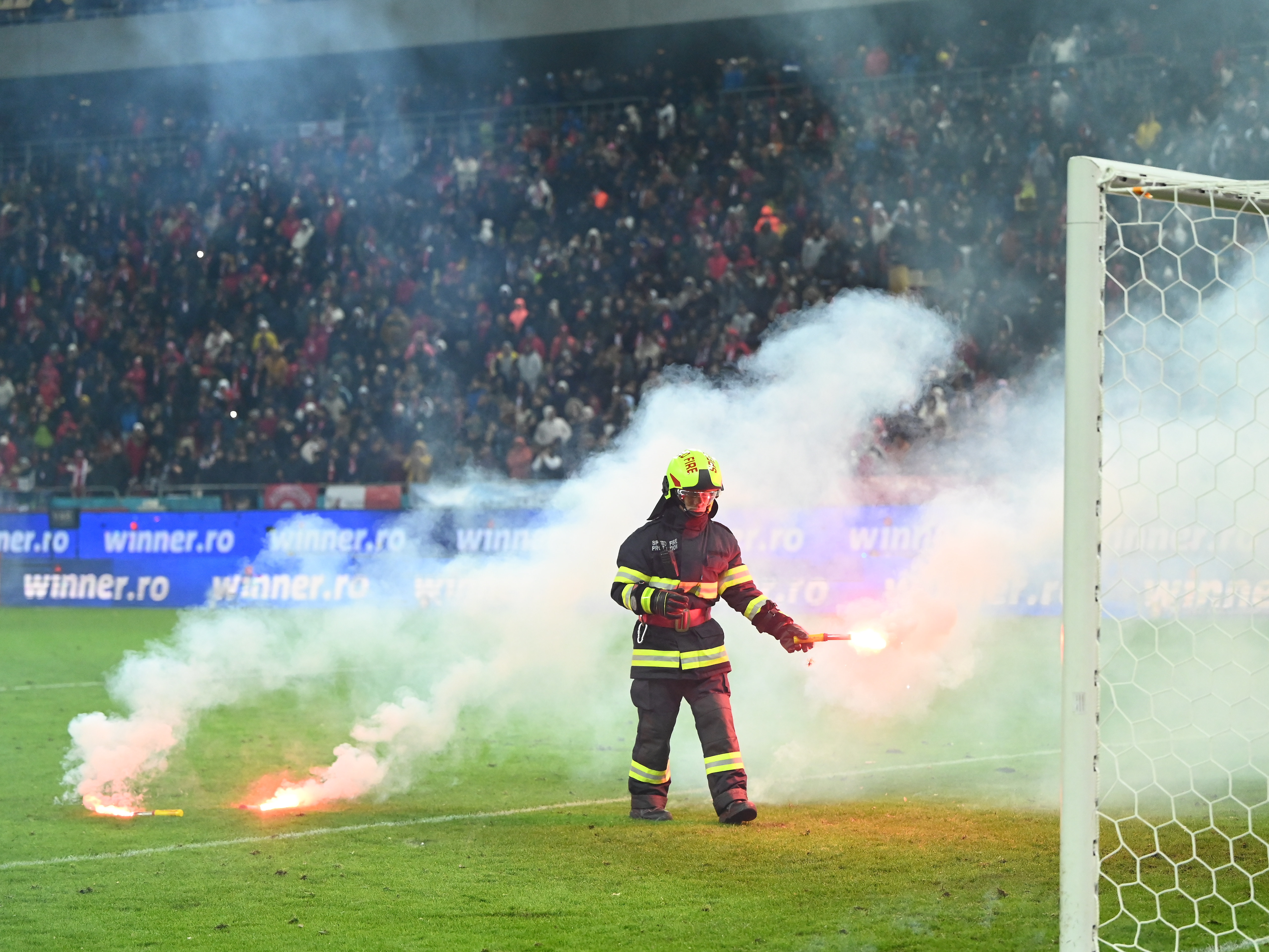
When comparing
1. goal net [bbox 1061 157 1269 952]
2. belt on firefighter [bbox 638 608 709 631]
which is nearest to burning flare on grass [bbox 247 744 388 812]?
belt on firefighter [bbox 638 608 709 631]

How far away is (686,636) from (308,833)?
2091mm

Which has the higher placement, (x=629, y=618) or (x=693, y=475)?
(x=693, y=475)

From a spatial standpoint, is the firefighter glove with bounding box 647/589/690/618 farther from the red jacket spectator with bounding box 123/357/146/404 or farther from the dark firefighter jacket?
the red jacket spectator with bounding box 123/357/146/404

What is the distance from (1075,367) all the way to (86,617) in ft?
51.4

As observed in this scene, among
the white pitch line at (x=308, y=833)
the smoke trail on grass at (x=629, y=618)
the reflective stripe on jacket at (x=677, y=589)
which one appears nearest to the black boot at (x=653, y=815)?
the white pitch line at (x=308, y=833)

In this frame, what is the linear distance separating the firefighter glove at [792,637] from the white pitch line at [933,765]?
1428mm

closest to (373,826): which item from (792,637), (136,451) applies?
(792,637)

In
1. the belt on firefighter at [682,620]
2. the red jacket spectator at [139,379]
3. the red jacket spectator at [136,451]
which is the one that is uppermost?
the red jacket spectator at [139,379]

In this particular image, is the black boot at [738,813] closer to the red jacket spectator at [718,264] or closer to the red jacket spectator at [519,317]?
the red jacket spectator at [718,264]

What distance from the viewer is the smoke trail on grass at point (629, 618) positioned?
916cm

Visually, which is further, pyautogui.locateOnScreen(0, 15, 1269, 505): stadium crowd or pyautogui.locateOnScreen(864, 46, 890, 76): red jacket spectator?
pyautogui.locateOnScreen(864, 46, 890, 76): red jacket spectator

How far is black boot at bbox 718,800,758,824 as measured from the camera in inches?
262

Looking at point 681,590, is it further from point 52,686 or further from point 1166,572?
point 52,686

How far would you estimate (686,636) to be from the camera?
6.82 m
